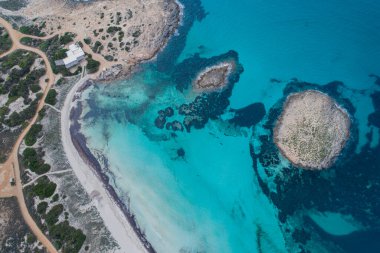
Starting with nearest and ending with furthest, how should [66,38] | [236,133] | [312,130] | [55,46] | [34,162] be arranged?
[34,162] → [312,130] → [236,133] → [55,46] → [66,38]

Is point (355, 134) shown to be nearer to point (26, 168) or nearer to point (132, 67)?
point (132, 67)

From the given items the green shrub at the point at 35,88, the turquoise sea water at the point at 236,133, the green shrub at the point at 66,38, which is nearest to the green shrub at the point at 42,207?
the turquoise sea water at the point at 236,133

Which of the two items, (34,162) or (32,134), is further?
(32,134)

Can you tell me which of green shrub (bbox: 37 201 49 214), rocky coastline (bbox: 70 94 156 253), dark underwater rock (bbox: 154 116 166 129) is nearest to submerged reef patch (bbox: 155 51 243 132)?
dark underwater rock (bbox: 154 116 166 129)

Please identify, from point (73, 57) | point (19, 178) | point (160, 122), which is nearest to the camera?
point (19, 178)

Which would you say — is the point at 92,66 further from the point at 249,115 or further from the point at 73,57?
the point at 249,115

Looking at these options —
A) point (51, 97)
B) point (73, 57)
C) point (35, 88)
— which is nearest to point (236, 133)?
point (51, 97)

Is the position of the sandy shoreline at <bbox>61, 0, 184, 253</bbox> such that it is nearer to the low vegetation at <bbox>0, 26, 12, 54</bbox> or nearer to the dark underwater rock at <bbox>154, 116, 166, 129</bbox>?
the dark underwater rock at <bbox>154, 116, 166, 129</bbox>
